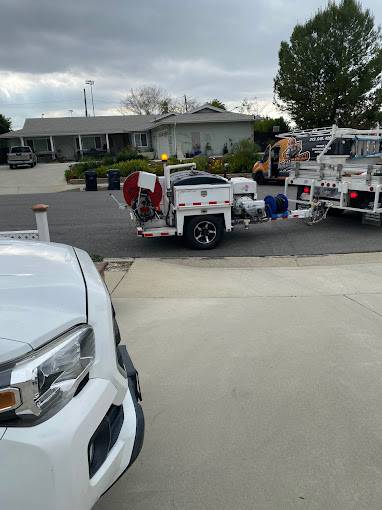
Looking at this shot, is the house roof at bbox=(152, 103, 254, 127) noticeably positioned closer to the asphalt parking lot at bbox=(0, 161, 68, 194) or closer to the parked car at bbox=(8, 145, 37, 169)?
the asphalt parking lot at bbox=(0, 161, 68, 194)

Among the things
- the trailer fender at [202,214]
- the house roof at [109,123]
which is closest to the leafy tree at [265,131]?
the house roof at [109,123]

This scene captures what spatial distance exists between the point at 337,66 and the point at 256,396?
32.1 metres

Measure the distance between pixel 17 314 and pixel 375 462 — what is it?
2118 millimetres

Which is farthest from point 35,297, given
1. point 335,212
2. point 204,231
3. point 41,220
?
point 335,212

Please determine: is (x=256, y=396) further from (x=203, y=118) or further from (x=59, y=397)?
(x=203, y=118)

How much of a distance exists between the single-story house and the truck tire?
27.5 m

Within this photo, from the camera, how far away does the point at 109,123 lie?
44469 millimetres

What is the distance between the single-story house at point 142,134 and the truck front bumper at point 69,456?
113 ft

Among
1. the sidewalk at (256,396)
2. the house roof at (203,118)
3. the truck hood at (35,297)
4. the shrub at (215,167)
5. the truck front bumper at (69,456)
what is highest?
the house roof at (203,118)

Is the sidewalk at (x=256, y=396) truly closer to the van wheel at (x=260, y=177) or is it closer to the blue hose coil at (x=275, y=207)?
the blue hose coil at (x=275, y=207)

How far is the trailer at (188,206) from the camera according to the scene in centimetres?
813

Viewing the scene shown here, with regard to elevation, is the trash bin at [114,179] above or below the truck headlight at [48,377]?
below

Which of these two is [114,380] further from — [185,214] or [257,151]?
[257,151]

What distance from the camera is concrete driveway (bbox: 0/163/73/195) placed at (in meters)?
22.5
